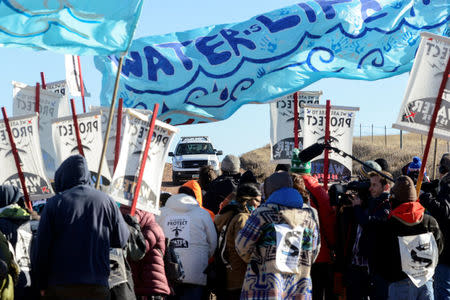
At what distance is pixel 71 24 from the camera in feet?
26.2

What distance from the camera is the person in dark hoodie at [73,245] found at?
19.5 feet

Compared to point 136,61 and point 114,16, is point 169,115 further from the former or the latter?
point 114,16

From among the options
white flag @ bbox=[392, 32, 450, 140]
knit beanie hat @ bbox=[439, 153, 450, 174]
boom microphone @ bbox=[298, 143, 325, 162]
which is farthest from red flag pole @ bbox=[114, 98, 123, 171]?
knit beanie hat @ bbox=[439, 153, 450, 174]

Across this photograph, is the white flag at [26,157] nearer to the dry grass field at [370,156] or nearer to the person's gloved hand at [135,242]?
the person's gloved hand at [135,242]

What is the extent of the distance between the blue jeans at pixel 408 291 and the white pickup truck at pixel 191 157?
82.3ft

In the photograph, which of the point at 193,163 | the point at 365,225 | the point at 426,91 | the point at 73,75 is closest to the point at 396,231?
the point at 365,225

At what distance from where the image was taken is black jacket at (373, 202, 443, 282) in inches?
304

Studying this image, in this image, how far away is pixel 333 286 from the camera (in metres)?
9.07

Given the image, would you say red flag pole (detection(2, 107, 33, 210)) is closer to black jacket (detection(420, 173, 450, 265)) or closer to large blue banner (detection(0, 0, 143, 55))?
large blue banner (detection(0, 0, 143, 55))

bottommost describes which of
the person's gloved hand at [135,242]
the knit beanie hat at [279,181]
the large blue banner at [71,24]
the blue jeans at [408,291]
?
the blue jeans at [408,291]

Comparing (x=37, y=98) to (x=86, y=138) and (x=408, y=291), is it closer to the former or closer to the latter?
(x=86, y=138)

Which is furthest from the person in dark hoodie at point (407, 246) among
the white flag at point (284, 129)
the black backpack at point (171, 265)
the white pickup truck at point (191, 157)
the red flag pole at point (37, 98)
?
A: the white pickup truck at point (191, 157)

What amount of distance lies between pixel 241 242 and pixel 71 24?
8.70ft

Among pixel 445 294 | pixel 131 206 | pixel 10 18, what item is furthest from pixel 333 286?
pixel 10 18
